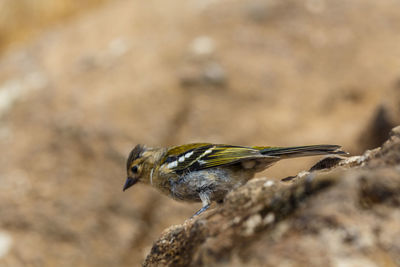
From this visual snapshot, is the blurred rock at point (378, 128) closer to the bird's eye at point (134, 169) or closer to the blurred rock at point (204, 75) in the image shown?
the blurred rock at point (204, 75)

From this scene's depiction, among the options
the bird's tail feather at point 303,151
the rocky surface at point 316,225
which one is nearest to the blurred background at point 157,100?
the bird's tail feather at point 303,151

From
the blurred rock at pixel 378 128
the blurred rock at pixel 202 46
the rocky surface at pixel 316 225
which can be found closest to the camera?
the rocky surface at pixel 316 225

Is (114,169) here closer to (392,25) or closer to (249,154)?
(249,154)

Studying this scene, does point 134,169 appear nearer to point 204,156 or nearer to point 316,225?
point 204,156

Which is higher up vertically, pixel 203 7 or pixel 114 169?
pixel 203 7

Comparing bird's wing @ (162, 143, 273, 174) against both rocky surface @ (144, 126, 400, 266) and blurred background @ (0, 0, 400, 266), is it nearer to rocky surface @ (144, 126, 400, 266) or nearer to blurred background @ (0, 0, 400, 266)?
rocky surface @ (144, 126, 400, 266)

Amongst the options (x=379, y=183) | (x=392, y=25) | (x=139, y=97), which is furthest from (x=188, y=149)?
(x=392, y=25)
